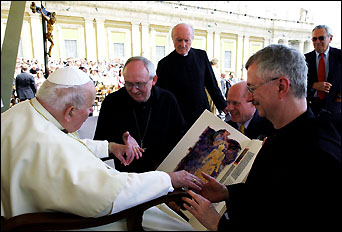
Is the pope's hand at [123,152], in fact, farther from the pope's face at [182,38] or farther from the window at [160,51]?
the window at [160,51]

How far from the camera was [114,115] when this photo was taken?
249 cm

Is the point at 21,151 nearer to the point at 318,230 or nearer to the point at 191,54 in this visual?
the point at 318,230

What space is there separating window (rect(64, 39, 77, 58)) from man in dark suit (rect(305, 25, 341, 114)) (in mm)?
17436

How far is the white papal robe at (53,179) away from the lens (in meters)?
1.15

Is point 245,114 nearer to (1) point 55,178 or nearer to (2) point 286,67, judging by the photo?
(2) point 286,67

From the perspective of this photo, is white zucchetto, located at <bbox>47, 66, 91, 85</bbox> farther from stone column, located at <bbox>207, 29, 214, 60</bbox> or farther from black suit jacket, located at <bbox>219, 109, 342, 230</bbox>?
stone column, located at <bbox>207, 29, 214, 60</bbox>

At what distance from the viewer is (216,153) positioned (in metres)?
1.85

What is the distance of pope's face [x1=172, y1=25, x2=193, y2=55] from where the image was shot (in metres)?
3.16

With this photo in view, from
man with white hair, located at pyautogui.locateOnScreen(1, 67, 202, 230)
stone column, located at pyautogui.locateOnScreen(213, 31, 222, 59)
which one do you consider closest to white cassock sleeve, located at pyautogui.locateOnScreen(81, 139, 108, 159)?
man with white hair, located at pyautogui.locateOnScreen(1, 67, 202, 230)

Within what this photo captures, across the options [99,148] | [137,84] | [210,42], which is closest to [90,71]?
[137,84]

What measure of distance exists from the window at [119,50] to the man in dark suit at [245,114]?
61.4 ft

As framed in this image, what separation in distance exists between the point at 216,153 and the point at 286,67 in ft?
2.75

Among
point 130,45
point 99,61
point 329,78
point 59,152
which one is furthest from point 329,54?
point 130,45

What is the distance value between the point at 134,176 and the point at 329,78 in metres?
3.23
